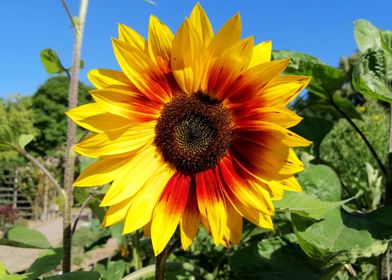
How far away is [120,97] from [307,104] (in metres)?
0.57

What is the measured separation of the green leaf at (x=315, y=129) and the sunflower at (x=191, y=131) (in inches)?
14.0

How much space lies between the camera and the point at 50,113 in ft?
94.2

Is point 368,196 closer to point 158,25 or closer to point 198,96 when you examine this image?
point 198,96

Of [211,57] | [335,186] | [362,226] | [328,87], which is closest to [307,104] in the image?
[328,87]

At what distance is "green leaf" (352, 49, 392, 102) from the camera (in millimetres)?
803

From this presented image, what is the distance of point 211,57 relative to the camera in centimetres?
69

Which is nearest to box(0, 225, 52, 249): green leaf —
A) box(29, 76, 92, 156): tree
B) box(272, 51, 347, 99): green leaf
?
box(272, 51, 347, 99): green leaf

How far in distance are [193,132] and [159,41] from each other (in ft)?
0.54

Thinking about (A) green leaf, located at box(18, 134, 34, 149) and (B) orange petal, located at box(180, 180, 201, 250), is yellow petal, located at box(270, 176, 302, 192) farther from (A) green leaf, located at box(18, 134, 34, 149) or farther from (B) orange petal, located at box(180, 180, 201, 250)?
(A) green leaf, located at box(18, 134, 34, 149)

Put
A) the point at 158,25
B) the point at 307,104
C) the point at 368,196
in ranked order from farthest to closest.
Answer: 1. the point at 368,196
2. the point at 307,104
3. the point at 158,25

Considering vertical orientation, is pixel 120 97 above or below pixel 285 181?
above

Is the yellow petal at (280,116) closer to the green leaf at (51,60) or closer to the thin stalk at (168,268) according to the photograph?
the thin stalk at (168,268)

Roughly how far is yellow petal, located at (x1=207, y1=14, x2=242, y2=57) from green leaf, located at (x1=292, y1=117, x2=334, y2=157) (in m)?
0.45

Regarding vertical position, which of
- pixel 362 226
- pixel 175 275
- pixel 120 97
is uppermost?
pixel 120 97
